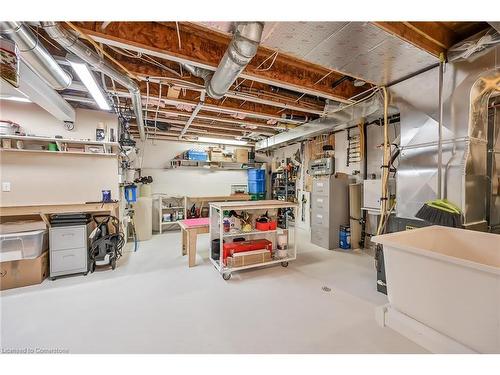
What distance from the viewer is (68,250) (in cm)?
298

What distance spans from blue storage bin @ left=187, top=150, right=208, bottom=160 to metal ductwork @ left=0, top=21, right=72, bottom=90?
393cm

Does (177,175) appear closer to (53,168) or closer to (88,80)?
(53,168)

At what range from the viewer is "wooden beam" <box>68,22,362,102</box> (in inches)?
74.6

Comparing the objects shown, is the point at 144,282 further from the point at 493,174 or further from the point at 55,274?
the point at 493,174

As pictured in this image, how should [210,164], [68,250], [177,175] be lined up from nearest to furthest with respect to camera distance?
1. [68,250]
2. [177,175]
3. [210,164]

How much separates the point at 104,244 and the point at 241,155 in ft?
14.6

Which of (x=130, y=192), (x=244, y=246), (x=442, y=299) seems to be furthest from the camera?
(x=130, y=192)

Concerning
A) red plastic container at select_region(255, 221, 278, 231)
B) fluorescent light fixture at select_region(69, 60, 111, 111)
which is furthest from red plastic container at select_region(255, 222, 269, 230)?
fluorescent light fixture at select_region(69, 60, 111, 111)

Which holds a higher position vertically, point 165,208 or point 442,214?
point 442,214

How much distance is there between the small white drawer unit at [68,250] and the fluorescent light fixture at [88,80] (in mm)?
1785

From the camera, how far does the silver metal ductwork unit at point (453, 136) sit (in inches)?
77.3

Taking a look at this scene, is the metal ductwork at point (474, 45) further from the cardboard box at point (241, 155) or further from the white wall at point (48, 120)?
the cardboard box at point (241, 155)

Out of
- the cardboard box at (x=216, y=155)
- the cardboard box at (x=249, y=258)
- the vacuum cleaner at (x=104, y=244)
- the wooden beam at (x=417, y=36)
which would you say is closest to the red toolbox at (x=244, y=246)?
the cardboard box at (x=249, y=258)

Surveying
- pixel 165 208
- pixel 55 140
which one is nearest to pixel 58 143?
pixel 55 140
